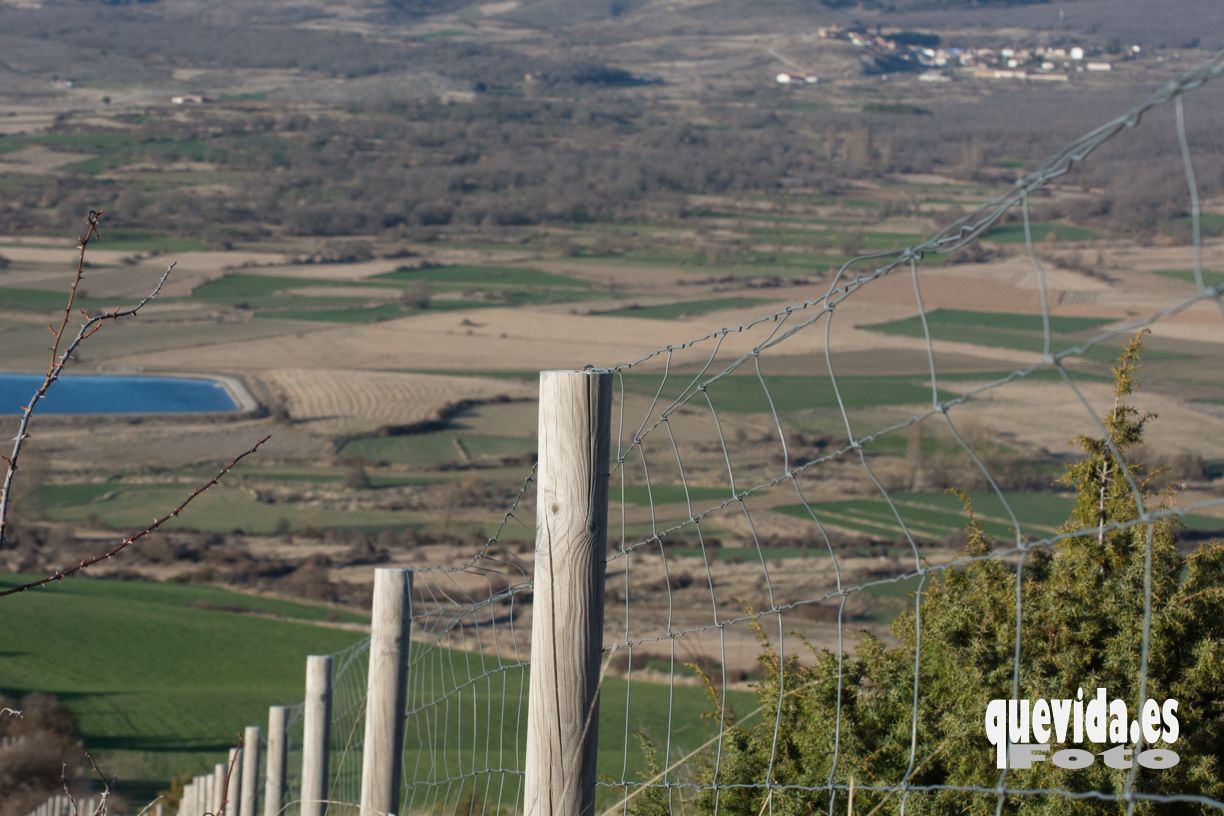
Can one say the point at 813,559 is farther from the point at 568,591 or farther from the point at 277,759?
the point at 568,591

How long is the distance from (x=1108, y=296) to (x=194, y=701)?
4530 cm

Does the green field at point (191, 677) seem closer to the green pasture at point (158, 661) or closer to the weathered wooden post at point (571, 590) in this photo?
the green pasture at point (158, 661)

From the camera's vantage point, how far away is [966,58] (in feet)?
596

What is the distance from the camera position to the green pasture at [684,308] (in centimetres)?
5988

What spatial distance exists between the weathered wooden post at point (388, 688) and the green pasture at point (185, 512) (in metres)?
31.0

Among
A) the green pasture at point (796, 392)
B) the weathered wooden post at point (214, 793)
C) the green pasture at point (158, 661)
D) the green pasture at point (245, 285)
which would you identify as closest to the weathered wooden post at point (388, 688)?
the weathered wooden post at point (214, 793)

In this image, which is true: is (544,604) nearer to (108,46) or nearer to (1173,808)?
(1173,808)

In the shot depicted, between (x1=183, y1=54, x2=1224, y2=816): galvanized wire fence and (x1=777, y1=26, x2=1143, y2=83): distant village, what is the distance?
99.2m

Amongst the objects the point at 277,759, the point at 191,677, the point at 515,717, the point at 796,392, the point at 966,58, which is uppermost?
the point at 966,58

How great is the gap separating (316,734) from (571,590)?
2.26m

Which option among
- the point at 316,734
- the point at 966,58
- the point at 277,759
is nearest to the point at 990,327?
the point at 277,759

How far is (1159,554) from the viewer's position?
5199mm

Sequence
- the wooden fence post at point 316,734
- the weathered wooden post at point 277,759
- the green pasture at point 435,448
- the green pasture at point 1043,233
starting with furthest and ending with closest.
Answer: the green pasture at point 1043,233
the green pasture at point 435,448
the weathered wooden post at point 277,759
the wooden fence post at point 316,734

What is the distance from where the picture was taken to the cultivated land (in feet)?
83.4
